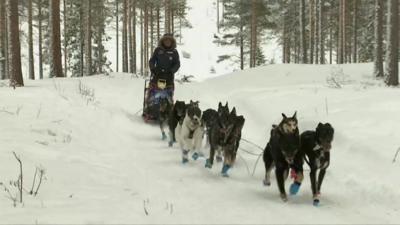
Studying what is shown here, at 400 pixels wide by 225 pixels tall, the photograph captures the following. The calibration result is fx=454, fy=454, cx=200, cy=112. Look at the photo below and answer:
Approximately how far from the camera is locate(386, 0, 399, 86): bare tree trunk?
1625cm

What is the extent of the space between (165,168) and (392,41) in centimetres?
1177

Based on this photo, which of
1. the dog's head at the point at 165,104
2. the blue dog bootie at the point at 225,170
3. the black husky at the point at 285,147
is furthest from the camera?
the dog's head at the point at 165,104

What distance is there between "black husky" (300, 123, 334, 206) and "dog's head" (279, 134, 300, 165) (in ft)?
0.50

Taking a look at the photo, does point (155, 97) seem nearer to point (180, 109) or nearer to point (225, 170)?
point (180, 109)

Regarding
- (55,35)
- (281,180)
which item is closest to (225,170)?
(281,180)

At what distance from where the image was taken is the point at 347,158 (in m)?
8.23

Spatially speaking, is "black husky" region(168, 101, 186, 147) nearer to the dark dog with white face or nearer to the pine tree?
the dark dog with white face

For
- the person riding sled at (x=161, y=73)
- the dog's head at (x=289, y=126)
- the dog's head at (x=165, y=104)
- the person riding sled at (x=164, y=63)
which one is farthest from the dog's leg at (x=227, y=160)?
the person riding sled at (x=164, y=63)

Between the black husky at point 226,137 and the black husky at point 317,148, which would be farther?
the black husky at point 226,137

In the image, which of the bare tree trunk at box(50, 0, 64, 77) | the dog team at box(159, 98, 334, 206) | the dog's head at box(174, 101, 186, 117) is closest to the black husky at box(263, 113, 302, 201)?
the dog team at box(159, 98, 334, 206)

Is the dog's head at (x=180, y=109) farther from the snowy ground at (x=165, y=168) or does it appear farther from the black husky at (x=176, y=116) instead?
the snowy ground at (x=165, y=168)

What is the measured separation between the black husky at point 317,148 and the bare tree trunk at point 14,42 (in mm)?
11322

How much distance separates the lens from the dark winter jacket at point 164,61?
13.1 metres

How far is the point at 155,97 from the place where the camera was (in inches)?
521
